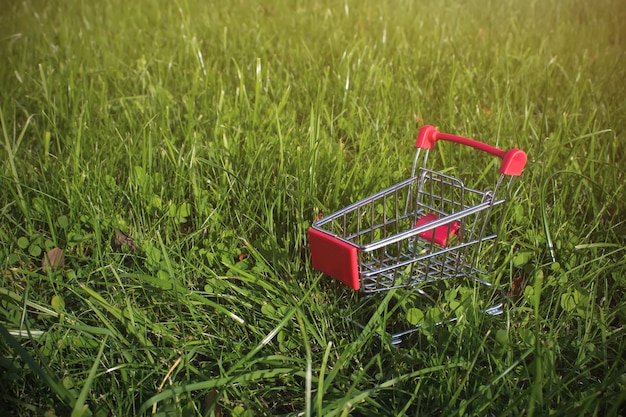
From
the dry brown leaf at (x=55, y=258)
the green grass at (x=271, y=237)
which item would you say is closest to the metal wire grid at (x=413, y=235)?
the green grass at (x=271, y=237)

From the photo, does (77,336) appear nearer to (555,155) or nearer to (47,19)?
(555,155)

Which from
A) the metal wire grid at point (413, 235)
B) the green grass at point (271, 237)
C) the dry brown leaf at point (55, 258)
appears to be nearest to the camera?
the green grass at point (271, 237)

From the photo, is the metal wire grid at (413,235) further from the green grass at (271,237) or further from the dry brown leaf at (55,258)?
the dry brown leaf at (55,258)

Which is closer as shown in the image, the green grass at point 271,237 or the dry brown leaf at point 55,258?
the green grass at point 271,237

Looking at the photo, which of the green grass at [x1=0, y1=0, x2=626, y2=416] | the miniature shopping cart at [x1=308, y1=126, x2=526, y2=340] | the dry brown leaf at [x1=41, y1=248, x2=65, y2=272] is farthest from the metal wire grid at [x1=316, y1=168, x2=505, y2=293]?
the dry brown leaf at [x1=41, y1=248, x2=65, y2=272]

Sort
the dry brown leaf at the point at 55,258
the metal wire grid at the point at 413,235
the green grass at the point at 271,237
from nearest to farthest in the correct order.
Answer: the green grass at the point at 271,237 → the metal wire grid at the point at 413,235 → the dry brown leaf at the point at 55,258

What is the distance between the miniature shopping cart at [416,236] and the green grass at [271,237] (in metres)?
0.14

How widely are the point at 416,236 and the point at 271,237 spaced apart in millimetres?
585

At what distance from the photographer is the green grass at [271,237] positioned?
5.93 ft

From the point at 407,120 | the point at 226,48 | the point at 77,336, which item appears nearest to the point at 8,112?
the point at 226,48

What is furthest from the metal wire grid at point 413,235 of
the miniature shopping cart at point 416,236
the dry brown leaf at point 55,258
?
the dry brown leaf at point 55,258

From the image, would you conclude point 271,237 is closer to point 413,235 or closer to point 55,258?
point 413,235

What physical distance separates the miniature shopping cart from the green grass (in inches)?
5.5

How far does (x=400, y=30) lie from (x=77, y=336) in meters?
3.70
